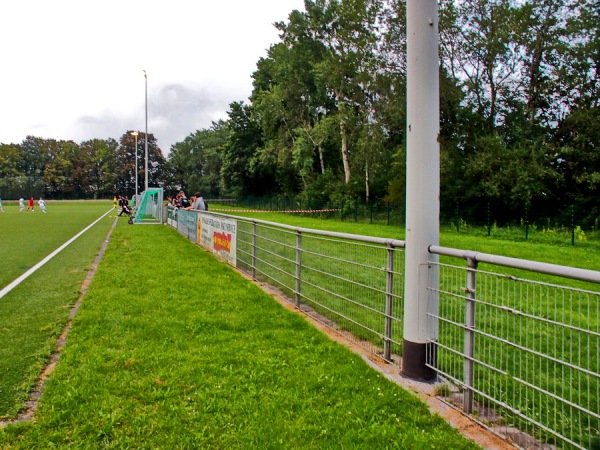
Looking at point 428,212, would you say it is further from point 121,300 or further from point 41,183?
point 41,183

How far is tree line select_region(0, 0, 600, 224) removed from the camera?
26.0m

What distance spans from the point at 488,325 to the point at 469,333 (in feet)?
1.09

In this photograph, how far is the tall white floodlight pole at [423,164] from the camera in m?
3.91

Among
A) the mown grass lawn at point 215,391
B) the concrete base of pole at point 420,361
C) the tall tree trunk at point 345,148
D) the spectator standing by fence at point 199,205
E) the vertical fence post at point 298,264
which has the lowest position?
the mown grass lawn at point 215,391

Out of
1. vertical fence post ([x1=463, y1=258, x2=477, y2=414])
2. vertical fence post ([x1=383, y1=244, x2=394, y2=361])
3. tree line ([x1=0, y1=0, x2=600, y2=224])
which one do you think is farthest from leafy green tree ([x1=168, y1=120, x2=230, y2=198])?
vertical fence post ([x1=463, y1=258, x2=477, y2=414])

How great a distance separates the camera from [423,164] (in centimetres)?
393

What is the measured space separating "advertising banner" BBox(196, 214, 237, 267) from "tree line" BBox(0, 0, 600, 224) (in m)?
17.2

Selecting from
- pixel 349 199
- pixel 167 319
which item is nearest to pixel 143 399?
pixel 167 319

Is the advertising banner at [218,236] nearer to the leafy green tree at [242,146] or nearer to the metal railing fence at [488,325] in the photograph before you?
the metal railing fence at [488,325]

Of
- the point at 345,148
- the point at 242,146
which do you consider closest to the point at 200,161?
the point at 242,146

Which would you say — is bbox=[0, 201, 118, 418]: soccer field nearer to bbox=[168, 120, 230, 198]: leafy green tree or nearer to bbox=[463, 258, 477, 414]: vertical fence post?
bbox=[463, 258, 477, 414]: vertical fence post

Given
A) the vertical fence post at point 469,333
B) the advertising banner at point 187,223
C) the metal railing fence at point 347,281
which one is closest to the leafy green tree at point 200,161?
the advertising banner at point 187,223

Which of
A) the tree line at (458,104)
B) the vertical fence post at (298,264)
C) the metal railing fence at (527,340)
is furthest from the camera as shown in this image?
the tree line at (458,104)

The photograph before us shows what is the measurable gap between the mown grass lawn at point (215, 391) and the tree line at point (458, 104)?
2249 cm
